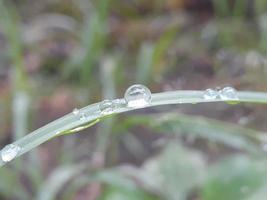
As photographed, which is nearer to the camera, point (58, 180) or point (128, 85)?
point (58, 180)

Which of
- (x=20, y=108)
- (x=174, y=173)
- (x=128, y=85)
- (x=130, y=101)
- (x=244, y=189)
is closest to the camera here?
(x=130, y=101)

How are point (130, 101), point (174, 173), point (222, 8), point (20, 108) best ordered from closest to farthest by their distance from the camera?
point (130, 101) → point (174, 173) → point (20, 108) → point (222, 8)

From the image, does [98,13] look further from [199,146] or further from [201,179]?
[201,179]

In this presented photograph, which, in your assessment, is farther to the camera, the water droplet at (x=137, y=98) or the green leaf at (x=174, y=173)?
the green leaf at (x=174, y=173)

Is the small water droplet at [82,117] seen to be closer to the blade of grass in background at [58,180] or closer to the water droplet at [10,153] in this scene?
the water droplet at [10,153]

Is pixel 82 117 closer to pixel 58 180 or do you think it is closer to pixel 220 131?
pixel 220 131

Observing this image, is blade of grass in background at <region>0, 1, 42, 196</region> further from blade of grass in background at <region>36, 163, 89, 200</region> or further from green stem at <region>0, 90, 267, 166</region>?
green stem at <region>0, 90, 267, 166</region>

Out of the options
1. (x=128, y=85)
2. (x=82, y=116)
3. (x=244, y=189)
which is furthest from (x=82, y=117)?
(x=128, y=85)

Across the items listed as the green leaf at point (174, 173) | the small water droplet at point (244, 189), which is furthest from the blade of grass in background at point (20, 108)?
the small water droplet at point (244, 189)

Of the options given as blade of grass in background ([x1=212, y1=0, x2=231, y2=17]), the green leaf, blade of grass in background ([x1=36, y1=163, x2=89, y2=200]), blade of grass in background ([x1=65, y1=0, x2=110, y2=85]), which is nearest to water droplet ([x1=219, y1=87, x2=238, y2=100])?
the green leaf
